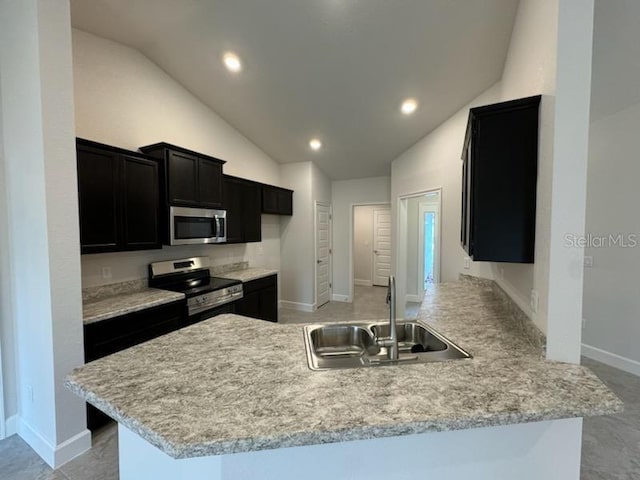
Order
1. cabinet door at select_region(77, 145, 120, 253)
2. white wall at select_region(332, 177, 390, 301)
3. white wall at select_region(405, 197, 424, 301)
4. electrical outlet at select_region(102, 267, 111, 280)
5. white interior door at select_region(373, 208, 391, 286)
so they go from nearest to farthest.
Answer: cabinet door at select_region(77, 145, 120, 253), electrical outlet at select_region(102, 267, 111, 280), white wall at select_region(405, 197, 424, 301), white wall at select_region(332, 177, 390, 301), white interior door at select_region(373, 208, 391, 286)

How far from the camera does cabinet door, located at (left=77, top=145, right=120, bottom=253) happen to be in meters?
2.16

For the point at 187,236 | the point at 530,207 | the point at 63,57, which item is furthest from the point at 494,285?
the point at 63,57

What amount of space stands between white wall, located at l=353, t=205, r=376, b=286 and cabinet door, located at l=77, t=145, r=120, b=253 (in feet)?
19.6

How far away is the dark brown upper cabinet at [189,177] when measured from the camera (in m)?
2.80

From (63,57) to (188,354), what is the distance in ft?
6.72

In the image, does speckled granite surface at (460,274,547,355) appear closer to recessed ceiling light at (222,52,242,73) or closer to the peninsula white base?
the peninsula white base

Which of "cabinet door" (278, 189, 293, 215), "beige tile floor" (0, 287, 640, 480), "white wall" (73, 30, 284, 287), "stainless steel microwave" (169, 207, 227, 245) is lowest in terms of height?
"beige tile floor" (0, 287, 640, 480)

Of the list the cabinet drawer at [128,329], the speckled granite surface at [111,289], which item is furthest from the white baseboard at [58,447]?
the speckled granite surface at [111,289]

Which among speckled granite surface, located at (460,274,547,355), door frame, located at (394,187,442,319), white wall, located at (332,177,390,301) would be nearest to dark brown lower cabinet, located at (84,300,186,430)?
speckled granite surface, located at (460,274,547,355)

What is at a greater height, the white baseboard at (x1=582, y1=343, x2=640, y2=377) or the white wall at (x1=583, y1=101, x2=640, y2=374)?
the white wall at (x1=583, y1=101, x2=640, y2=374)

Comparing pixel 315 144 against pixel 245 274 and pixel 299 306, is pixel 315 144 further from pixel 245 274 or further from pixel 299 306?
pixel 299 306

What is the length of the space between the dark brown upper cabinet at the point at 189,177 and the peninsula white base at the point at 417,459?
7.58 ft

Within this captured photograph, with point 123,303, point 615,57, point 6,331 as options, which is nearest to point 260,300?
point 123,303

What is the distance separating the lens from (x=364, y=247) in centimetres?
781
